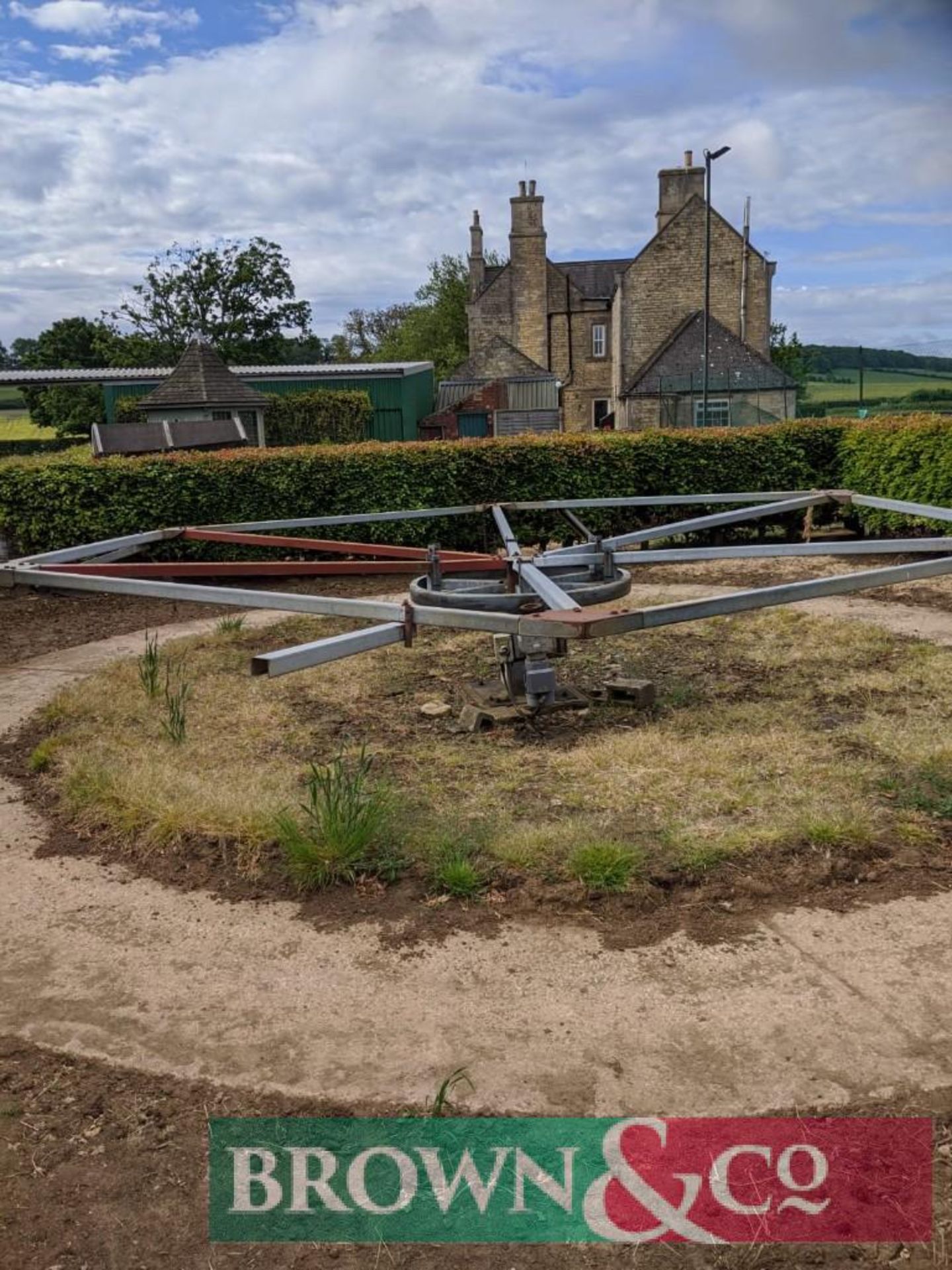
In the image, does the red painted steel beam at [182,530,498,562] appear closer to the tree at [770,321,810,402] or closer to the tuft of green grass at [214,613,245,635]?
the tuft of green grass at [214,613,245,635]

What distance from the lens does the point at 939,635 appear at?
807cm

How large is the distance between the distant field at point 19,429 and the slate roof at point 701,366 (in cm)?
2699

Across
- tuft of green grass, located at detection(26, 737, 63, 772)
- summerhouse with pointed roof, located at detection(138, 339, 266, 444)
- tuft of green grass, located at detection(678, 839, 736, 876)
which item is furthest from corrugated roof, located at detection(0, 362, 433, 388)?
tuft of green grass, located at detection(678, 839, 736, 876)

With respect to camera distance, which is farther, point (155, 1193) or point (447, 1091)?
point (447, 1091)

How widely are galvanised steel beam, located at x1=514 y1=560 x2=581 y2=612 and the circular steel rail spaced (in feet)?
0.44

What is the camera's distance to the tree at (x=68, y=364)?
43.6 m

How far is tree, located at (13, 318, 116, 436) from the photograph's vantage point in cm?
4356

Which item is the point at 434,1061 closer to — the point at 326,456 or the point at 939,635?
the point at 939,635

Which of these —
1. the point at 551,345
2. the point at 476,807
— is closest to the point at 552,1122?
the point at 476,807

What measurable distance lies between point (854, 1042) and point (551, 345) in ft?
167

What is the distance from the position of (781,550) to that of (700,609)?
1.44 m

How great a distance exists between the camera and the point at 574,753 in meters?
5.43

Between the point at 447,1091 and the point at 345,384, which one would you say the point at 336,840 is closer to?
the point at 447,1091

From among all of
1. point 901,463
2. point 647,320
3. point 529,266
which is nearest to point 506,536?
point 901,463
